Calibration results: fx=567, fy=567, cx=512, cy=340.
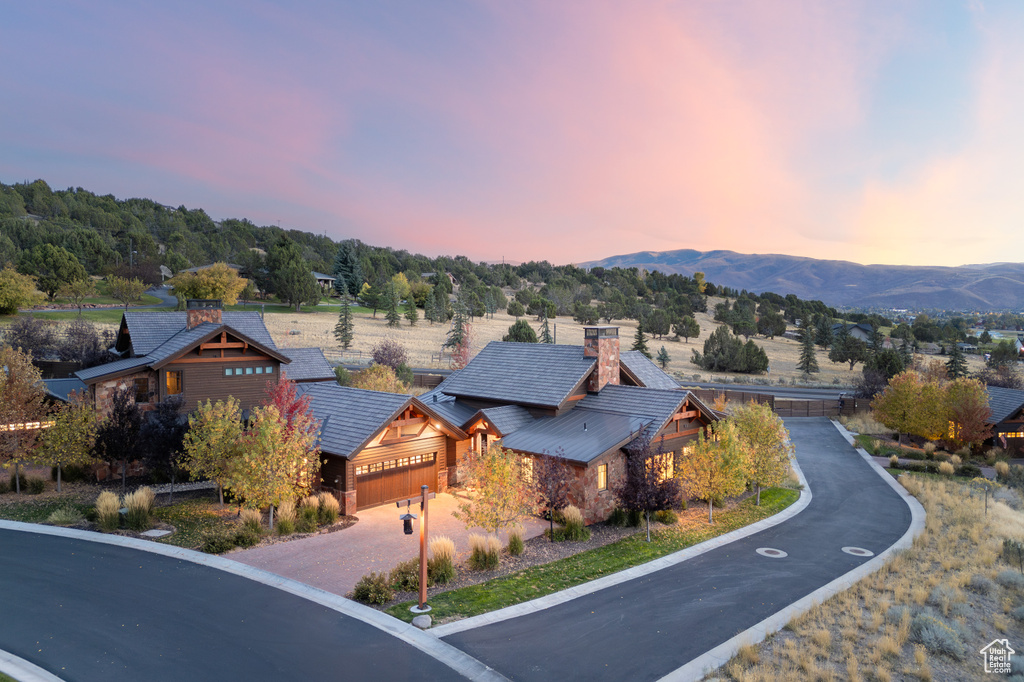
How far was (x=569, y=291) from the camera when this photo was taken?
509 ft

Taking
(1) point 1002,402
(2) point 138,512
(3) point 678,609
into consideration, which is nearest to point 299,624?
(3) point 678,609

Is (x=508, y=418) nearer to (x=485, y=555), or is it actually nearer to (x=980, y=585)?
(x=485, y=555)

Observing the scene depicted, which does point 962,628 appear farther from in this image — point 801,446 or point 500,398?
point 801,446

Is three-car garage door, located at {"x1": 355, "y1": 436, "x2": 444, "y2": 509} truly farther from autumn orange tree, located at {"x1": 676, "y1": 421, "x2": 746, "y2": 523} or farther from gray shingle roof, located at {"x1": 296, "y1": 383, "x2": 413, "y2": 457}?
autumn orange tree, located at {"x1": 676, "y1": 421, "x2": 746, "y2": 523}

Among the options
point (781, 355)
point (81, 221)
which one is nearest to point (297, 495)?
point (781, 355)

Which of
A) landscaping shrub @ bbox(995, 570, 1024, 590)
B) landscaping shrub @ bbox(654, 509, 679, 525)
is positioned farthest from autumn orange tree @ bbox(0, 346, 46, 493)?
landscaping shrub @ bbox(995, 570, 1024, 590)

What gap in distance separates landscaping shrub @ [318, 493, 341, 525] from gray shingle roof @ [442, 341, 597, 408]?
10.3m

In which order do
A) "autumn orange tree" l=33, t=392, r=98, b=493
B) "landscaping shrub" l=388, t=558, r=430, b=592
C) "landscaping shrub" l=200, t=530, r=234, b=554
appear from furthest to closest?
"autumn orange tree" l=33, t=392, r=98, b=493, "landscaping shrub" l=200, t=530, r=234, b=554, "landscaping shrub" l=388, t=558, r=430, b=592

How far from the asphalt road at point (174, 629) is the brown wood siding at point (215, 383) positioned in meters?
11.4

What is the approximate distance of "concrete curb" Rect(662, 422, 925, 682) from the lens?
41.4 feet

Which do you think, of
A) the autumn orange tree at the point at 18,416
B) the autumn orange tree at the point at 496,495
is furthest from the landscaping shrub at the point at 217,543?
the autumn orange tree at the point at 18,416

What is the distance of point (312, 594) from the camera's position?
51.6 ft

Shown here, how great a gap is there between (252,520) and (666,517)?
16325mm

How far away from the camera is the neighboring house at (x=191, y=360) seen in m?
27.5
